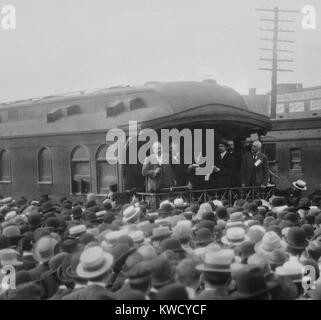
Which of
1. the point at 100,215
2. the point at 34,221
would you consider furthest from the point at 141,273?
the point at 100,215

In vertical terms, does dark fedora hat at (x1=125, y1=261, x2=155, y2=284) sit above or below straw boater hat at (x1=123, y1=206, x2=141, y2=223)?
above

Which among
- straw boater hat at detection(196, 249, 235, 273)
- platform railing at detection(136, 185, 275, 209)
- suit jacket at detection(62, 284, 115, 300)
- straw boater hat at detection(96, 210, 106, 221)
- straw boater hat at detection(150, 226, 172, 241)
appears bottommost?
platform railing at detection(136, 185, 275, 209)

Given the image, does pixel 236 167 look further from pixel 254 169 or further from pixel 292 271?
pixel 292 271

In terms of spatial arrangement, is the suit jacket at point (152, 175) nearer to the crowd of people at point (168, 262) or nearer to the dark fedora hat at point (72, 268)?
the crowd of people at point (168, 262)

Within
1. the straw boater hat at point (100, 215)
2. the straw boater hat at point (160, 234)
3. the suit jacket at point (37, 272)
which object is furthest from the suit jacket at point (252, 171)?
the suit jacket at point (37, 272)

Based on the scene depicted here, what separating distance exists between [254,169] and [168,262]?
8.69m

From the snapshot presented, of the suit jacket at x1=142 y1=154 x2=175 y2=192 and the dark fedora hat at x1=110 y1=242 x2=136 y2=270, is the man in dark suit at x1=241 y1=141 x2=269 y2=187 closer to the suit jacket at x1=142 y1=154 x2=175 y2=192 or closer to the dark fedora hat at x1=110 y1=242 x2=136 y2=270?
the suit jacket at x1=142 y1=154 x2=175 y2=192

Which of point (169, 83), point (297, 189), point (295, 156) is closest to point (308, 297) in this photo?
point (297, 189)

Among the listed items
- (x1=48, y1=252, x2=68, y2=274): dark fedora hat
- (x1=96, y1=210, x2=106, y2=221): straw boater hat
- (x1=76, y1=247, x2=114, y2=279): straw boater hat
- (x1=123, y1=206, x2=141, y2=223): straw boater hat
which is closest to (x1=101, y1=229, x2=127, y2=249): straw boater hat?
(x1=48, y1=252, x2=68, y2=274): dark fedora hat

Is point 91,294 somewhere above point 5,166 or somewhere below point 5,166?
above

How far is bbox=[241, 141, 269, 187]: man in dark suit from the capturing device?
12.9m

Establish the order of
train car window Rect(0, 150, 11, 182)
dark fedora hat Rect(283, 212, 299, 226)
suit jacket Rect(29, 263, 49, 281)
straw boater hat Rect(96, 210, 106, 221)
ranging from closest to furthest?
1. suit jacket Rect(29, 263, 49, 281)
2. dark fedora hat Rect(283, 212, 299, 226)
3. straw boater hat Rect(96, 210, 106, 221)
4. train car window Rect(0, 150, 11, 182)

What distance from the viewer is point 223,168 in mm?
13289
